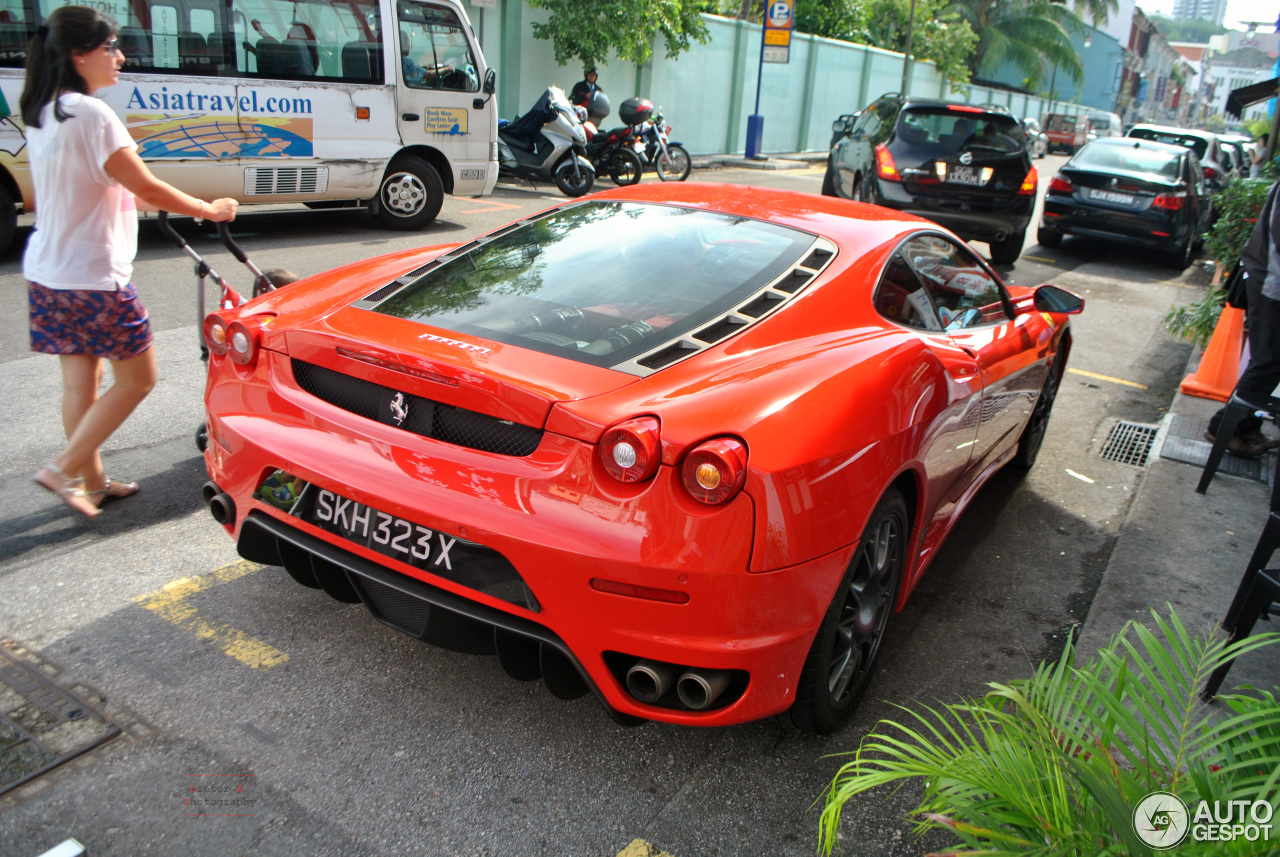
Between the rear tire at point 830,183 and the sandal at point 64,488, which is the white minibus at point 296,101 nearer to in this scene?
the rear tire at point 830,183

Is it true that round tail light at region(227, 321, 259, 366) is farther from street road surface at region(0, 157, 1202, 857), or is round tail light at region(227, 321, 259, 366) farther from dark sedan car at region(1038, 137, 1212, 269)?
dark sedan car at region(1038, 137, 1212, 269)

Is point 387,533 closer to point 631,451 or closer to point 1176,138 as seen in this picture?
point 631,451

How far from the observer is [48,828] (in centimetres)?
217

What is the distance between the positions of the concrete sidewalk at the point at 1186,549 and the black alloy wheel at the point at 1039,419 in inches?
20.3

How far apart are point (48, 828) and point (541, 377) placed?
1.47 m

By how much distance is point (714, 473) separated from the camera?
7.07 ft

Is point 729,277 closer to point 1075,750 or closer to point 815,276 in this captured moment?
point 815,276

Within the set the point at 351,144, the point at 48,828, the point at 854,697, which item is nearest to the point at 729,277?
the point at 854,697

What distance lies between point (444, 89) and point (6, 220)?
14.5 feet

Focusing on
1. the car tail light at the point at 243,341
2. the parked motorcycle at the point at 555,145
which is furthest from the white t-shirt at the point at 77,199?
the parked motorcycle at the point at 555,145

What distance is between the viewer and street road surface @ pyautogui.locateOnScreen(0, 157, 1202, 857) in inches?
89.4

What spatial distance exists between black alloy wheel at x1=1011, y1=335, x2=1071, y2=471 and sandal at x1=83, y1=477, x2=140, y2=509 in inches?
151

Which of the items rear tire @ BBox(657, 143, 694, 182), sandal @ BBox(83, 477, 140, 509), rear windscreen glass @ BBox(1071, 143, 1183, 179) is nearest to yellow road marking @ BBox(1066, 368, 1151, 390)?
rear windscreen glass @ BBox(1071, 143, 1183, 179)

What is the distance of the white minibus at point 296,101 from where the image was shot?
812 cm
